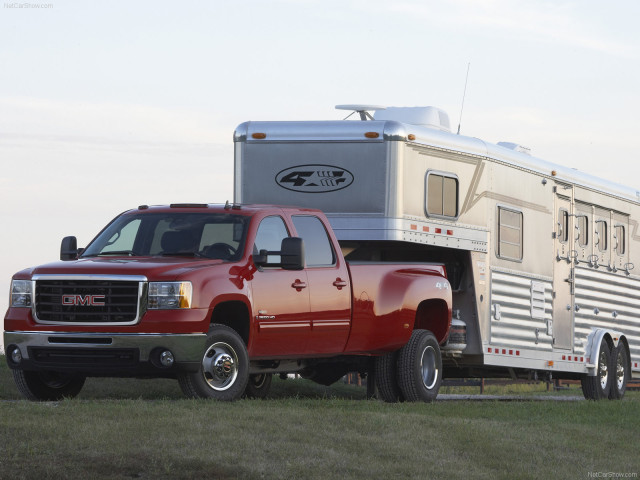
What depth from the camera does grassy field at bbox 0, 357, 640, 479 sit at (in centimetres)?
896

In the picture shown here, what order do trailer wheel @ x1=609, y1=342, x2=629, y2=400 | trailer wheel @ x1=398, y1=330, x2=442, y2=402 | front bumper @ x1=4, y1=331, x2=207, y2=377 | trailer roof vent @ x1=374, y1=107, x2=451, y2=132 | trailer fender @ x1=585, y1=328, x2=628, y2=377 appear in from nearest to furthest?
1. front bumper @ x1=4, y1=331, x2=207, y2=377
2. trailer wheel @ x1=398, y1=330, x2=442, y2=402
3. trailer roof vent @ x1=374, y1=107, x2=451, y2=132
4. trailer fender @ x1=585, y1=328, x2=628, y2=377
5. trailer wheel @ x1=609, y1=342, x2=629, y2=400

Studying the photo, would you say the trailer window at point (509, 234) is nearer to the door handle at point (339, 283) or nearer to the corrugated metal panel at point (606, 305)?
the corrugated metal panel at point (606, 305)

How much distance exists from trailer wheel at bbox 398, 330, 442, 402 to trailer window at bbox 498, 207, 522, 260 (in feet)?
6.97

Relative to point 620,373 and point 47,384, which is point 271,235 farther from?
point 620,373

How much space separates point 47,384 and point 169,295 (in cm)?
207

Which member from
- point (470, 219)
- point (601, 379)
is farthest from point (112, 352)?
point (601, 379)

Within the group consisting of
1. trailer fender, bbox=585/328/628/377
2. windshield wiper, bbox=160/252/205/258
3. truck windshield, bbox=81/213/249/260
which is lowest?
trailer fender, bbox=585/328/628/377

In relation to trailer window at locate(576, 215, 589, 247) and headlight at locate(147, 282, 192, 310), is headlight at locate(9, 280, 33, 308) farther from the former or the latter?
trailer window at locate(576, 215, 589, 247)

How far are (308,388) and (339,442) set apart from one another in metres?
8.19

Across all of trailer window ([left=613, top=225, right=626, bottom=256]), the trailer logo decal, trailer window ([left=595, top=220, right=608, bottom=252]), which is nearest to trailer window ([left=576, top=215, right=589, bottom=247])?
trailer window ([left=595, top=220, right=608, bottom=252])

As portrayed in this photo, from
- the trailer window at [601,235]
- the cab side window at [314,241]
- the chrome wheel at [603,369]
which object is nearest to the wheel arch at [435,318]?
the cab side window at [314,241]

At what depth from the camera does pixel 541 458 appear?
34.4 feet

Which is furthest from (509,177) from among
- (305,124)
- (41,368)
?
(41,368)

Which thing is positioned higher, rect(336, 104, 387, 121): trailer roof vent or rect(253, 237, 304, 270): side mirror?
rect(336, 104, 387, 121): trailer roof vent
